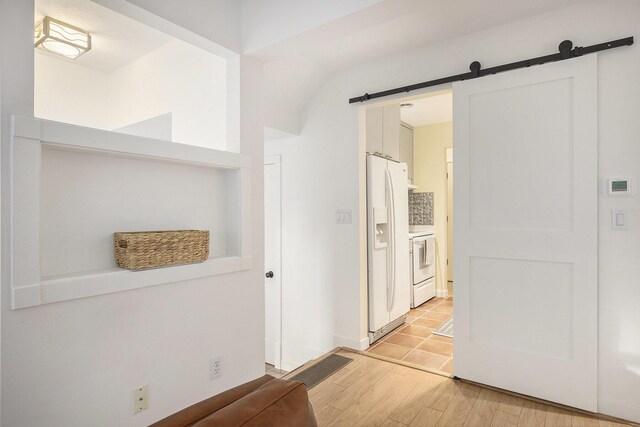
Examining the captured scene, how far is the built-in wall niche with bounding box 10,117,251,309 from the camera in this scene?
1368 millimetres

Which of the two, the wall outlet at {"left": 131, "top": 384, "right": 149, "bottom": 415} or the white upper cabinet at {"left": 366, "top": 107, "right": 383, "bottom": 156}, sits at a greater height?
the white upper cabinet at {"left": 366, "top": 107, "right": 383, "bottom": 156}

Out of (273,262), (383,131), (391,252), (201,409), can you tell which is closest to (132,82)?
(273,262)

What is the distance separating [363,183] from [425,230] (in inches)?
106

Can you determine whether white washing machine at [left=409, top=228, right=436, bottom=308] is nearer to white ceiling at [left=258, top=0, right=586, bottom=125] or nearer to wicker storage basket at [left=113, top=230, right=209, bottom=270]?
white ceiling at [left=258, top=0, right=586, bottom=125]

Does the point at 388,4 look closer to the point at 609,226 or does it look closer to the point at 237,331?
the point at 609,226

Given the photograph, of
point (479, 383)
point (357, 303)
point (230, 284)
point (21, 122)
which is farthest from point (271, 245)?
point (21, 122)

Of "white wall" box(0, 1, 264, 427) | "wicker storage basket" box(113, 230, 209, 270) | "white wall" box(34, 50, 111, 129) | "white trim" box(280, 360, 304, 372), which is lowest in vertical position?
"white trim" box(280, 360, 304, 372)

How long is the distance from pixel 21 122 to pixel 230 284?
4.25ft

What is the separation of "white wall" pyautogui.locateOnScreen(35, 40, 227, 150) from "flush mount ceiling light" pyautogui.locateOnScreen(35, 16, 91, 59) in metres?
0.57

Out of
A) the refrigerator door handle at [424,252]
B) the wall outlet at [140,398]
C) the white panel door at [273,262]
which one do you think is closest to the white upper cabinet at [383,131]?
the white panel door at [273,262]

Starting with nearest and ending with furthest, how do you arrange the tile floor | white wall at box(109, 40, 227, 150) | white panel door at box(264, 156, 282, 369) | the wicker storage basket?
the wicker storage basket, white wall at box(109, 40, 227, 150), the tile floor, white panel door at box(264, 156, 282, 369)

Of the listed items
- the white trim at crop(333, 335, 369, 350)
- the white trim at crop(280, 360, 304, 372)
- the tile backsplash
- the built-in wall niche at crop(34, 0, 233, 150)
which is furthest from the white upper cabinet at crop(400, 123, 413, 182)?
the built-in wall niche at crop(34, 0, 233, 150)

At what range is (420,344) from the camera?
3387 millimetres

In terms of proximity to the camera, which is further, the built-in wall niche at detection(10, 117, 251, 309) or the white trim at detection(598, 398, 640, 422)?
the white trim at detection(598, 398, 640, 422)
